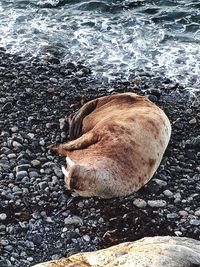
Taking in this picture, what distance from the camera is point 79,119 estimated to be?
31.2 feet

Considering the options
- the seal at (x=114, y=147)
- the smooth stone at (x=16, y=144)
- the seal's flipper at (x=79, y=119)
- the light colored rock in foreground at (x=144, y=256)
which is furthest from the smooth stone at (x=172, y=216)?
the smooth stone at (x=16, y=144)

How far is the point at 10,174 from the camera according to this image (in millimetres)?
8562

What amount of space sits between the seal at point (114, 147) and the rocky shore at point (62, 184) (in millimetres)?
239

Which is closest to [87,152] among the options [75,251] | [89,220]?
[89,220]

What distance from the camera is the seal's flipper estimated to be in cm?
941

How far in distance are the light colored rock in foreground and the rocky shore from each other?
156 centimetres

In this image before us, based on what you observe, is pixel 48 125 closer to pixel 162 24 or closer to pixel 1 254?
pixel 1 254

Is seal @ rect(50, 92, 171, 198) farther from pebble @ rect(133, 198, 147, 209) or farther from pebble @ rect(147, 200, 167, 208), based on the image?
pebble @ rect(147, 200, 167, 208)

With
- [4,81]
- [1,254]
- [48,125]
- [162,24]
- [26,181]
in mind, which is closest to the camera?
[1,254]

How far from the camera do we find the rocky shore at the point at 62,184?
7.54 metres

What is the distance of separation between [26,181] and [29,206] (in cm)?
53

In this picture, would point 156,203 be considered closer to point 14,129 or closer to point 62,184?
point 62,184

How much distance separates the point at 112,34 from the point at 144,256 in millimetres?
8721

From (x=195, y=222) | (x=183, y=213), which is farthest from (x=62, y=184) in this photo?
(x=195, y=222)
